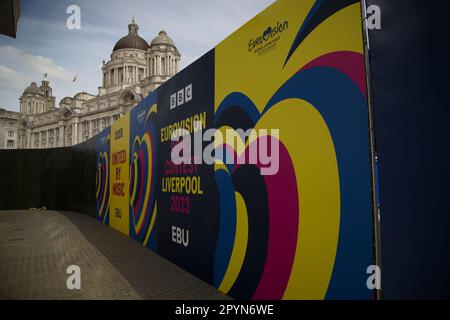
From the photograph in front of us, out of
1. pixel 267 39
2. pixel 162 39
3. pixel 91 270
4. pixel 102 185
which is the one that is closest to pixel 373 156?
pixel 267 39

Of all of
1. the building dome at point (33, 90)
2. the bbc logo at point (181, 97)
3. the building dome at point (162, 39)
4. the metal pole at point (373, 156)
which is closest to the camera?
the metal pole at point (373, 156)

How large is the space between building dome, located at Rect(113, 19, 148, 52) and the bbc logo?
238 feet

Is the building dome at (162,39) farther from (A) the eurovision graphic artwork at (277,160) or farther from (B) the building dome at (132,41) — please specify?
(A) the eurovision graphic artwork at (277,160)

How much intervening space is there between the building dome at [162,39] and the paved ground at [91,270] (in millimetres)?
55307

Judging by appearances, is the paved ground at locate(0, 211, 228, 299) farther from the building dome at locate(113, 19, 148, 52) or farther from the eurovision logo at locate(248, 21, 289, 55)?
the building dome at locate(113, 19, 148, 52)

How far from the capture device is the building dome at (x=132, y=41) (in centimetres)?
7088

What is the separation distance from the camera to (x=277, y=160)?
11.2 feet

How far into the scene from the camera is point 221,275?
4383 millimetres

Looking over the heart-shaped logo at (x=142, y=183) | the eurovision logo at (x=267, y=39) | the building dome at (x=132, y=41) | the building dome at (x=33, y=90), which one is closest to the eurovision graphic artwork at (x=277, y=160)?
the eurovision logo at (x=267, y=39)

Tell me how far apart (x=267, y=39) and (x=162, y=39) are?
60.5 m

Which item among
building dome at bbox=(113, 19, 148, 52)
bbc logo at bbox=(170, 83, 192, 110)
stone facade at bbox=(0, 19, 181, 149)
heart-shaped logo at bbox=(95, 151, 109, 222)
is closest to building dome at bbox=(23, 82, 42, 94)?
stone facade at bbox=(0, 19, 181, 149)

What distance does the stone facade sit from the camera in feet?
173

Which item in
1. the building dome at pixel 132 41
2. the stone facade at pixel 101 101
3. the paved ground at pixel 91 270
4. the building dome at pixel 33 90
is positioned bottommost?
the paved ground at pixel 91 270

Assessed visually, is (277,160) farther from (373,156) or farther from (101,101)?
(101,101)
